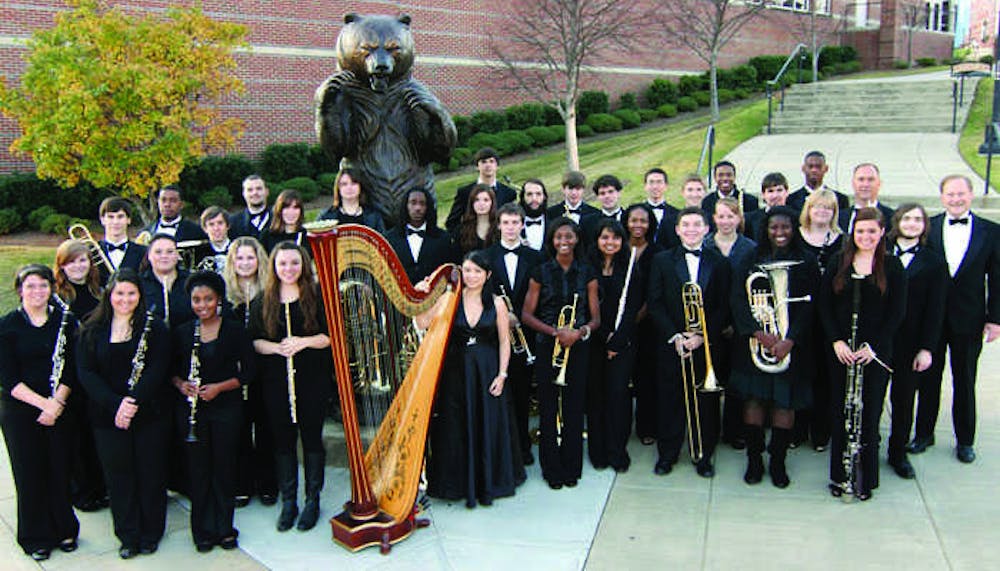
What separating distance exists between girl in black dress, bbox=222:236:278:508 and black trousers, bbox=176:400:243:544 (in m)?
0.26

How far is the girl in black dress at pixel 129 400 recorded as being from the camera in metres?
4.65

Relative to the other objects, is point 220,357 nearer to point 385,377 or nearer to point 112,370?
point 112,370

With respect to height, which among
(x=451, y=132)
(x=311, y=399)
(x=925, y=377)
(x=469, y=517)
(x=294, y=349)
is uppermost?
(x=451, y=132)

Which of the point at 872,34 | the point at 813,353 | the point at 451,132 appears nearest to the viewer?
the point at 813,353

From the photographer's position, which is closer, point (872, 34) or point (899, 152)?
point (899, 152)

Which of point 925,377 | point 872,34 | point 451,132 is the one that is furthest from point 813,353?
point 872,34

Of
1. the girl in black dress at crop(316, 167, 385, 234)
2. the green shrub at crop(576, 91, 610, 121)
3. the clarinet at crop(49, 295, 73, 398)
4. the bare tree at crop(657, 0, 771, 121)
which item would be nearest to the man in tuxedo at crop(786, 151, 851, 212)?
the girl in black dress at crop(316, 167, 385, 234)

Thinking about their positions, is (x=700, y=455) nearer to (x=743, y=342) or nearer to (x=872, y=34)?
(x=743, y=342)

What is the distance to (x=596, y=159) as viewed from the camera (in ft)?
71.0

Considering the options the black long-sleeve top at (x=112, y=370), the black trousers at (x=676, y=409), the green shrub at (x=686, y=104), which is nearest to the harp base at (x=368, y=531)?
the black long-sleeve top at (x=112, y=370)

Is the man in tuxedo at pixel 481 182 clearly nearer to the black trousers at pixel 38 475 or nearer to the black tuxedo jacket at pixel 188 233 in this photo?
the black tuxedo jacket at pixel 188 233

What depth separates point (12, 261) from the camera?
13789 millimetres

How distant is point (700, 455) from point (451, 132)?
3.14 m

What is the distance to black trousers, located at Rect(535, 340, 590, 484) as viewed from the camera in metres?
5.66
